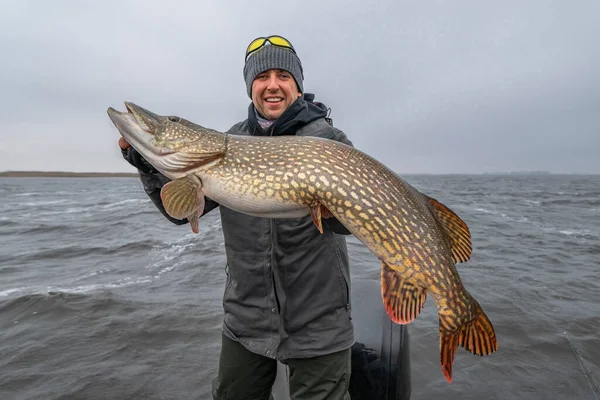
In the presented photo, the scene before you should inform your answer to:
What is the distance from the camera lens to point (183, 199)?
2.54 metres

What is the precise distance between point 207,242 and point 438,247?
11.3m

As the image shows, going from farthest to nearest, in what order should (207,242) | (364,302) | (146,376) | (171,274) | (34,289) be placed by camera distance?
1. (207,242)
2. (171,274)
3. (34,289)
4. (146,376)
5. (364,302)

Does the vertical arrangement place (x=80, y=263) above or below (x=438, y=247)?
below

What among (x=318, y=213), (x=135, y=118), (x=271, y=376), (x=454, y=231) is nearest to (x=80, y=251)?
(x=135, y=118)

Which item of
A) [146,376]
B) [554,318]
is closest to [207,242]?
[146,376]

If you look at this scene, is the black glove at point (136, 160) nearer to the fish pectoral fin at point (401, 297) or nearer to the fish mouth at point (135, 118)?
the fish mouth at point (135, 118)

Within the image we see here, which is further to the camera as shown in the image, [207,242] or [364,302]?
[207,242]

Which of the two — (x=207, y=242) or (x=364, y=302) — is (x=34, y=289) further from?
(x=364, y=302)

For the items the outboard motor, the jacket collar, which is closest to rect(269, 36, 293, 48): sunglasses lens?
the jacket collar

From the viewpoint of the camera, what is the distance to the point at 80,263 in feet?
32.9

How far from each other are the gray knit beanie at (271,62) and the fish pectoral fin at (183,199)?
1036 mm


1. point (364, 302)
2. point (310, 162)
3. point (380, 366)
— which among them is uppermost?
point (310, 162)

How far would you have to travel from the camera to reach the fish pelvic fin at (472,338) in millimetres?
2229

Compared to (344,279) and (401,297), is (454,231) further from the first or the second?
(344,279)
